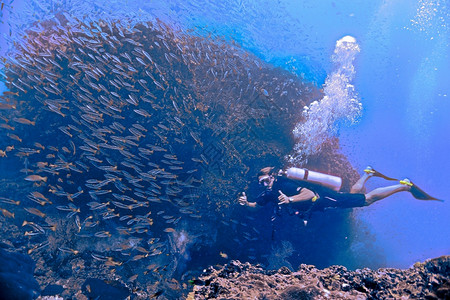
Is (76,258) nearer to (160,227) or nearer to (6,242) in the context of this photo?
(6,242)

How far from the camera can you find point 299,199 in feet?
23.0

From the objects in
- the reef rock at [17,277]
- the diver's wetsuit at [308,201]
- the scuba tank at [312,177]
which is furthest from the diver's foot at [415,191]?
the reef rock at [17,277]

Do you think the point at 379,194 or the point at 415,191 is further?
the point at 415,191

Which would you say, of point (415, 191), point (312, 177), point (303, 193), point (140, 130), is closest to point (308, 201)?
point (303, 193)

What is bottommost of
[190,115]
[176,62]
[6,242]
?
[6,242]

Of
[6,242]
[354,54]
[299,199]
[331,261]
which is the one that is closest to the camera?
[299,199]

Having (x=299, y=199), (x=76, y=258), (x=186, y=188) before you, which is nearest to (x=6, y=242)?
(x=76, y=258)

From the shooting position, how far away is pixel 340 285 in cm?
341

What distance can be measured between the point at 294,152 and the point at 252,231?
3.98 m

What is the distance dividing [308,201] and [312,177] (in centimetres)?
131

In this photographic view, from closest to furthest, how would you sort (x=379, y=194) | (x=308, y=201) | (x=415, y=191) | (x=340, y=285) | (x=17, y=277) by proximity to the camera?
(x=340, y=285) < (x=17, y=277) < (x=308, y=201) < (x=379, y=194) < (x=415, y=191)

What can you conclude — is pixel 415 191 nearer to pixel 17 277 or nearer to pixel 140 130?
pixel 140 130

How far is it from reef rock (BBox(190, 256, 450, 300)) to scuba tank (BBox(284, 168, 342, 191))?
13.5 ft

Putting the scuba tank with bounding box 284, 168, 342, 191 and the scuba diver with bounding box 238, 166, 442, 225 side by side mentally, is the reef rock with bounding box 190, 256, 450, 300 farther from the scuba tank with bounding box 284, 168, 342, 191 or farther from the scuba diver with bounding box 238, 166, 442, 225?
the scuba tank with bounding box 284, 168, 342, 191
